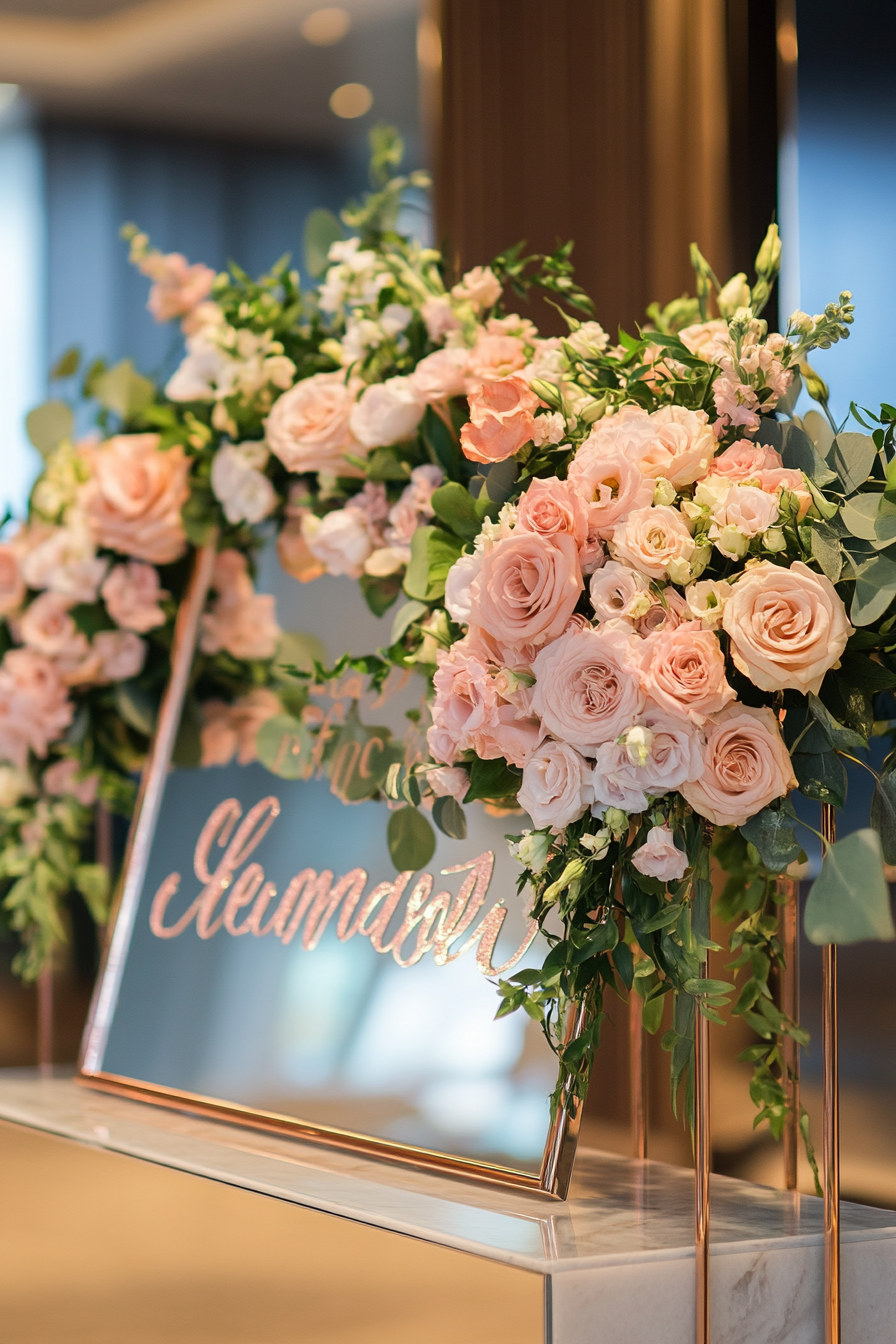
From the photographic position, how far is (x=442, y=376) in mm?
1308

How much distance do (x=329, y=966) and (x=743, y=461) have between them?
657 millimetres

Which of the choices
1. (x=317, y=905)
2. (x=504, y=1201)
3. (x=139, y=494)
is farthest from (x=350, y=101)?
(x=504, y=1201)

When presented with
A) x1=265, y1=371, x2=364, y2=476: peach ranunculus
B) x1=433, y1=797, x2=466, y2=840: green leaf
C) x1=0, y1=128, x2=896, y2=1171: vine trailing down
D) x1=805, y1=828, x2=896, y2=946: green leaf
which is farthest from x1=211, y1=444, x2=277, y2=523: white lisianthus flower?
x1=805, y1=828, x2=896, y2=946: green leaf

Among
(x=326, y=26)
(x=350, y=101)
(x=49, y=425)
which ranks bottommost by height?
(x=49, y=425)

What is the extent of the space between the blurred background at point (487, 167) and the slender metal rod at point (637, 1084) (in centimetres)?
8

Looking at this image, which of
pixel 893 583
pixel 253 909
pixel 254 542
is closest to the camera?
pixel 893 583

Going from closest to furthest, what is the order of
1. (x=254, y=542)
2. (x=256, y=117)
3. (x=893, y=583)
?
1. (x=893, y=583)
2. (x=254, y=542)
3. (x=256, y=117)

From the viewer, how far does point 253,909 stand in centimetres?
155

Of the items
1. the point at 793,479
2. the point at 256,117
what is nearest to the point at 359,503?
the point at 793,479

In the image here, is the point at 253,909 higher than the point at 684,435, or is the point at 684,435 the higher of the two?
the point at 684,435

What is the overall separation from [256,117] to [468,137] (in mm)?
614

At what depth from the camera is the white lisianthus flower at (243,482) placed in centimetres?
157

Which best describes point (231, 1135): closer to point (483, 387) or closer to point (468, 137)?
point (483, 387)

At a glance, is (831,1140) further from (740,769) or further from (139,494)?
(139,494)
